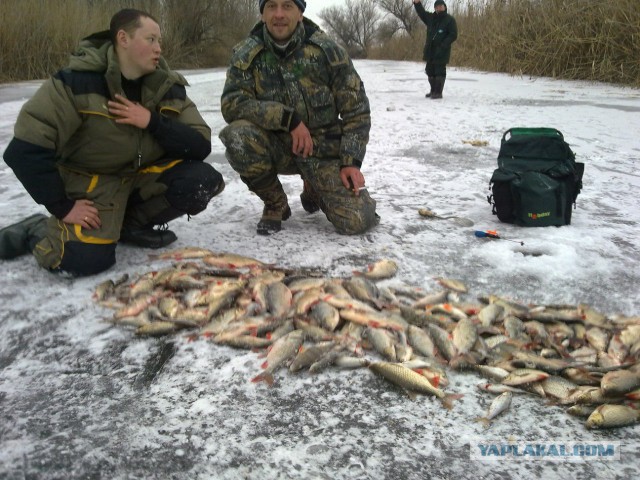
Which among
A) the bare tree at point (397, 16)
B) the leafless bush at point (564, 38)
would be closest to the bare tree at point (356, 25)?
the bare tree at point (397, 16)

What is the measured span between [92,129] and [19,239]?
84 centimetres

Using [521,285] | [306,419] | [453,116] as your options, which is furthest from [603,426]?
[453,116]

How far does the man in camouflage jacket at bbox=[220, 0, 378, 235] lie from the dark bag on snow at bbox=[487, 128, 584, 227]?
992 millimetres

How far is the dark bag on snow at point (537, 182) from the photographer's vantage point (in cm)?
375

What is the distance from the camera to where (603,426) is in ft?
5.98

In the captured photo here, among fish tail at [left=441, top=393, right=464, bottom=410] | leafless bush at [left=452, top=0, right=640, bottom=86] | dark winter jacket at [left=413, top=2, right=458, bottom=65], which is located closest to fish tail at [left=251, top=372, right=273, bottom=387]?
fish tail at [left=441, top=393, right=464, bottom=410]

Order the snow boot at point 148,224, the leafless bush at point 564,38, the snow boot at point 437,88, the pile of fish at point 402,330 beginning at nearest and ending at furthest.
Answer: the pile of fish at point 402,330
the snow boot at point 148,224
the snow boot at point 437,88
the leafless bush at point 564,38

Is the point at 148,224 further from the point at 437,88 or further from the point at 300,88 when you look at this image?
the point at 437,88

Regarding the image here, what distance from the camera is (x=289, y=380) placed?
2113 millimetres

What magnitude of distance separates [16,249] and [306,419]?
2.30m

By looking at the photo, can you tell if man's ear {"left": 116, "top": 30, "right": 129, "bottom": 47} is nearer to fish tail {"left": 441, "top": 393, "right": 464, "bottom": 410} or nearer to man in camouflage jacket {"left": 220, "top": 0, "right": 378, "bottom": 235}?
man in camouflage jacket {"left": 220, "top": 0, "right": 378, "bottom": 235}

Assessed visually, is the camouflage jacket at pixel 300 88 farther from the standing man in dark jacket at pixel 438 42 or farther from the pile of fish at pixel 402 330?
the standing man in dark jacket at pixel 438 42

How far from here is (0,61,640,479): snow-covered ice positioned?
169cm

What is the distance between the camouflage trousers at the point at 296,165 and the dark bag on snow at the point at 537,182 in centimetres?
97
